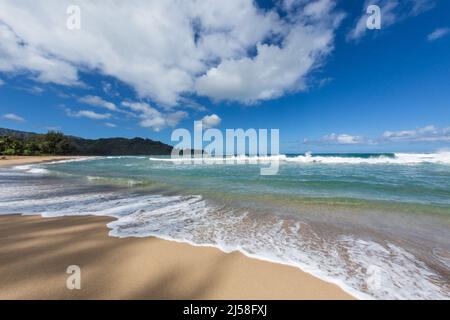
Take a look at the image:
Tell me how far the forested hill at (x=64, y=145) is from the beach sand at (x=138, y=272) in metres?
76.8

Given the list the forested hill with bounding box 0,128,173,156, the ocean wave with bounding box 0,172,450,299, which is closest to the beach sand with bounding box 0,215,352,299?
the ocean wave with bounding box 0,172,450,299

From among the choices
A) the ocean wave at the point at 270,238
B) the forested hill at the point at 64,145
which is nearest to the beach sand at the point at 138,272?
the ocean wave at the point at 270,238

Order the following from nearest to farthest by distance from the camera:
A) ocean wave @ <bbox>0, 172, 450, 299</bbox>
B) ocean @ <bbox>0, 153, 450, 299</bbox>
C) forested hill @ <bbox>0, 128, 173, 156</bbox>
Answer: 1. ocean wave @ <bbox>0, 172, 450, 299</bbox>
2. ocean @ <bbox>0, 153, 450, 299</bbox>
3. forested hill @ <bbox>0, 128, 173, 156</bbox>

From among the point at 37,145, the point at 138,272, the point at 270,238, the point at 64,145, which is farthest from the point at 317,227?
the point at 64,145

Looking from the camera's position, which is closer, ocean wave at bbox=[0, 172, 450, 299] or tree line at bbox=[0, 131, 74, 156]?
ocean wave at bbox=[0, 172, 450, 299]

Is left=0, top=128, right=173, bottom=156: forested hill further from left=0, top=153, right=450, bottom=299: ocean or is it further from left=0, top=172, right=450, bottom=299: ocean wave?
left=0, top=153, right=450, bottom=299: ocean

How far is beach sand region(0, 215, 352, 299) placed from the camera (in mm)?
2277

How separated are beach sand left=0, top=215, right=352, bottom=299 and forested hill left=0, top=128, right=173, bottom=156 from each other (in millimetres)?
76823

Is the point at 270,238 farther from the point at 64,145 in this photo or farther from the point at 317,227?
the point at 64,145

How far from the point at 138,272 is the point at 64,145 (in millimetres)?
96789

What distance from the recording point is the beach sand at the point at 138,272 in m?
2.28

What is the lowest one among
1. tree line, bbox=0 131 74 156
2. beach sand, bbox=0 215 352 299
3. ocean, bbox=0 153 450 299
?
ocean, bbox=0 153 450 299

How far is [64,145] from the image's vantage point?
251 ft
